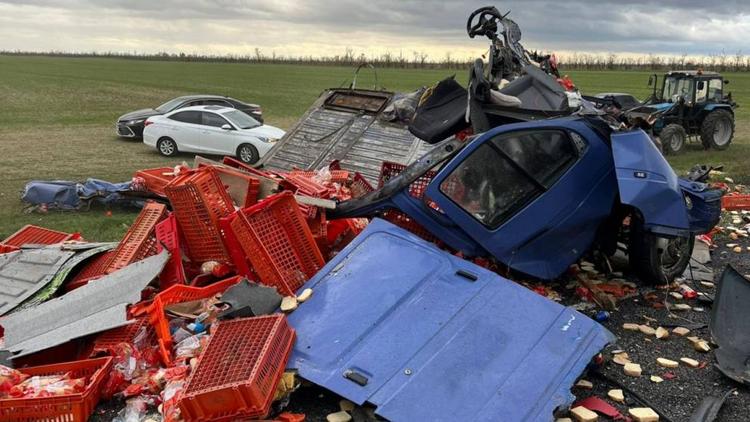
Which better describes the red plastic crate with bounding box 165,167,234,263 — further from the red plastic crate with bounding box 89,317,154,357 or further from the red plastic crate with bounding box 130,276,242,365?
the red plastic crate with bounding box 89,317,154,357

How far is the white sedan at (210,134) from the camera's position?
51.6 ft

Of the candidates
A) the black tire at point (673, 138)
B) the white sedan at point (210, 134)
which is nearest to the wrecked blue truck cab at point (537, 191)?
the white sedan at point (210, 134)

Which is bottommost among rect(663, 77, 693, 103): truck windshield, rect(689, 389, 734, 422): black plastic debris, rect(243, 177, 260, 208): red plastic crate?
rect(689, 389, 734, 422): black plastic debris

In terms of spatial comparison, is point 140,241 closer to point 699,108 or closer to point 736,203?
point 736,203

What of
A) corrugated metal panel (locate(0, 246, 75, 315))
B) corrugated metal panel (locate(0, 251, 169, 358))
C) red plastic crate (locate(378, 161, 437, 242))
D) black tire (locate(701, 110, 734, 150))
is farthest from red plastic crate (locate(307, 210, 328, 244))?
black tire (locate(701, 110, 734, 150))

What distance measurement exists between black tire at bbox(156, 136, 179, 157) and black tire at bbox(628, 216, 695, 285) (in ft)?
43.0

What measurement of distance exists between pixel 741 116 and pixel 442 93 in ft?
82.0

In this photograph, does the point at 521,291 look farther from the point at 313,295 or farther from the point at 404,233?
the point at 313,295

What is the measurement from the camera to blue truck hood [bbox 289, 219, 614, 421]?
3.69 metres

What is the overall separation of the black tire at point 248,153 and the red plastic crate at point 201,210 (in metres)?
10.3

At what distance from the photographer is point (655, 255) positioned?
6.04 m

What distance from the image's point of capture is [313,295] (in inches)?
183

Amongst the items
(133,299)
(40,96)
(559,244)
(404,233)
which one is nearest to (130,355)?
(133,299)

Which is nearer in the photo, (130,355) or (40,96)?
(130,355)
